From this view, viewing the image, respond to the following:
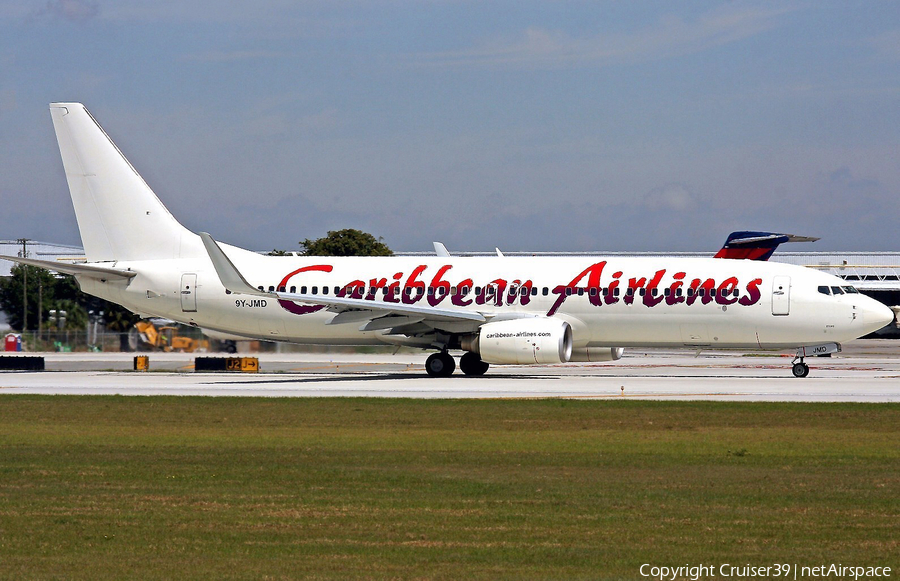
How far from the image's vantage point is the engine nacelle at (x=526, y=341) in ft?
121

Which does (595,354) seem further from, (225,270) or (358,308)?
(225,270)

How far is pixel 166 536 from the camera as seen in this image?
11617mm

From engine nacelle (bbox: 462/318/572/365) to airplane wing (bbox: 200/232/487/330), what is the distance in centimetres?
97

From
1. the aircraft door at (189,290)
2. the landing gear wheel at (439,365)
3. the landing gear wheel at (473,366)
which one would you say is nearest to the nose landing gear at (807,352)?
the landing gear wheel at (473,366)

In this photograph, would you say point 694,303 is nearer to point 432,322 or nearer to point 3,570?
point 432,322

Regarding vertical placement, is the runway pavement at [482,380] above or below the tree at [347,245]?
below

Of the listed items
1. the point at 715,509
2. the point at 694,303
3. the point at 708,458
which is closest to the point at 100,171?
the point at 694,303

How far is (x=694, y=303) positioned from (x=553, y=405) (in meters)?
12.7

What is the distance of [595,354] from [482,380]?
5991 mm

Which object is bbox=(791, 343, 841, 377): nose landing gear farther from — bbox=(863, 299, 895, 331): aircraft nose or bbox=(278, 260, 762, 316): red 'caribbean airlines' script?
bbox=(278, 260, 762, 316): red 'caribbean airlines' script

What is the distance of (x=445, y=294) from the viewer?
132 feet

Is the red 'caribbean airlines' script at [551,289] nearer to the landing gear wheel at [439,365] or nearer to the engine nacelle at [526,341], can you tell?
the engine nacelle at [526,341]

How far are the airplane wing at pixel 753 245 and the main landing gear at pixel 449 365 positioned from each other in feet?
105

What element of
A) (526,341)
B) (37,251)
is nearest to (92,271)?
(526,341)
